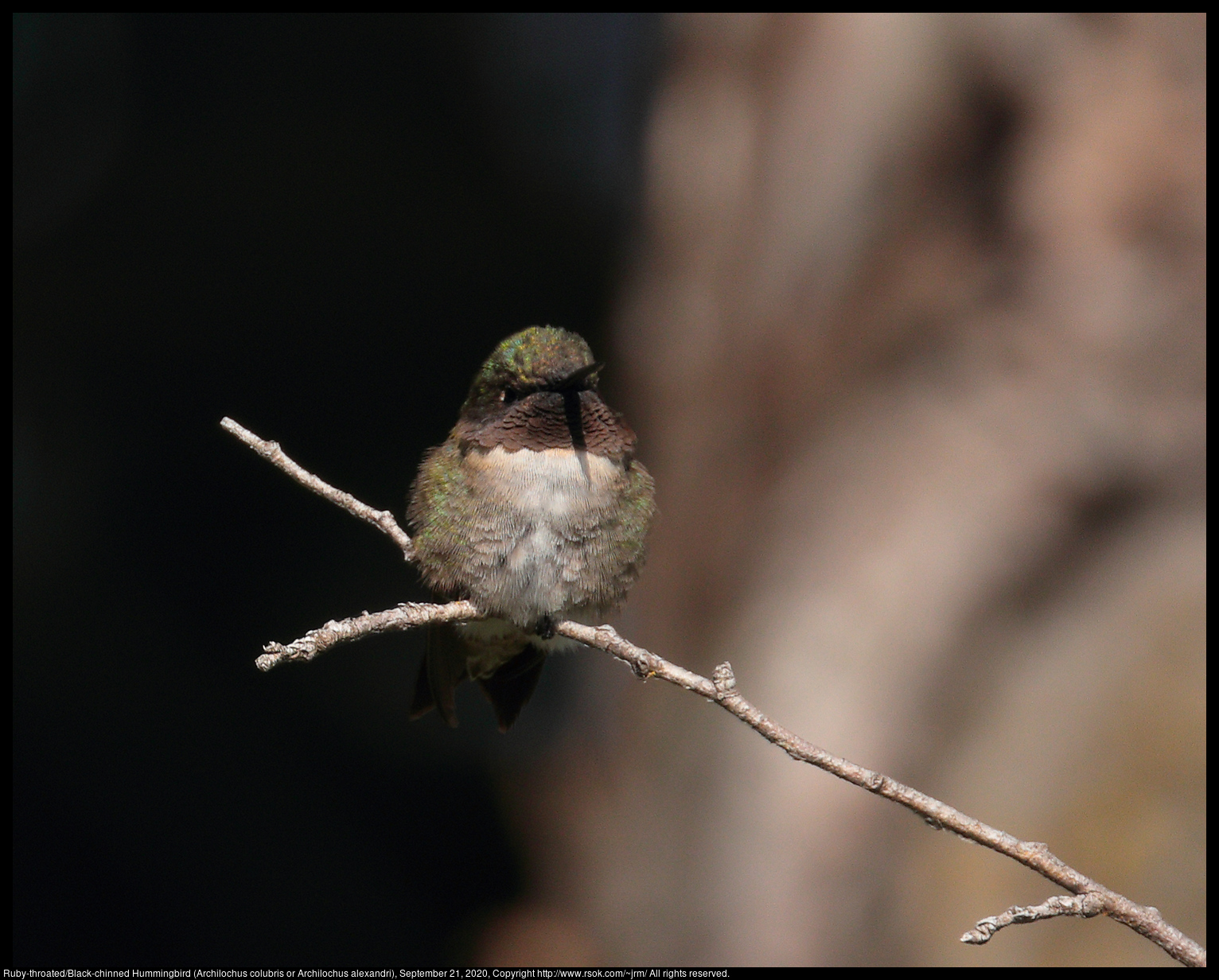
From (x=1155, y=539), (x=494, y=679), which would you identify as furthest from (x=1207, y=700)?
(x=494, y=679)

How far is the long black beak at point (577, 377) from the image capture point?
8.32 ft

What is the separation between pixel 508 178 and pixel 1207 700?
5147 mm

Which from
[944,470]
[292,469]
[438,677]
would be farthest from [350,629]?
[944,470]

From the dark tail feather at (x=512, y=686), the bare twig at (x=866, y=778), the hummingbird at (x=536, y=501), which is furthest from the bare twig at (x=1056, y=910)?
the dark tail feather at (x=512, y=686)

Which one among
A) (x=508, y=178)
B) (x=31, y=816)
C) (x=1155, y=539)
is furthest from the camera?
(x=508, y=178)

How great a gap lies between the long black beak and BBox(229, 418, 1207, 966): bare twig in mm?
685

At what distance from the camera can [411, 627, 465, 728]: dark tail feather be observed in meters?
2.96

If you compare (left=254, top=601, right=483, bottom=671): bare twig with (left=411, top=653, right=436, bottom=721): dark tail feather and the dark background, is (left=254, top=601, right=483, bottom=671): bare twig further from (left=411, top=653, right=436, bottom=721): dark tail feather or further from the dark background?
the dark background

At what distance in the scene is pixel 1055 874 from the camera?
1.62 m

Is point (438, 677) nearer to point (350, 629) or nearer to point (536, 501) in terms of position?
point (536, 501)

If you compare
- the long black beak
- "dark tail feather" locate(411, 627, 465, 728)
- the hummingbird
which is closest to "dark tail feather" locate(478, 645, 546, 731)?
"dark tail feather" locate(411, 627, 465, 728)

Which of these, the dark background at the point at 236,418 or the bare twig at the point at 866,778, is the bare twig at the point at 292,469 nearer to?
the bare twig at the point at 866,778

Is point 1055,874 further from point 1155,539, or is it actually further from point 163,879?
point 163,879

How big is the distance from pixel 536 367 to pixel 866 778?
1370mm
